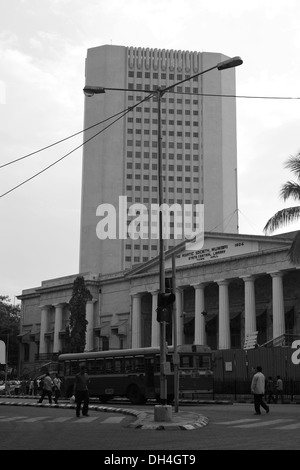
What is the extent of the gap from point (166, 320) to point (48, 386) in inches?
623

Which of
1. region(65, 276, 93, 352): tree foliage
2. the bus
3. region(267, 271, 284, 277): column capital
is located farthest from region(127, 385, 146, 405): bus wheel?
region(65, 276, 93, 352): tree foliage

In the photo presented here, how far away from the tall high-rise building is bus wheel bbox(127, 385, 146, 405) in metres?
87.9

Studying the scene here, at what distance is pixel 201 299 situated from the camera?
63812mm

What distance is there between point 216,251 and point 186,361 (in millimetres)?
28140

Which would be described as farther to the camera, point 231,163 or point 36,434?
point 231,163

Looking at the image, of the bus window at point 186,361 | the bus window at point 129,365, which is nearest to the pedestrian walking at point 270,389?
the bus window at point 186,361

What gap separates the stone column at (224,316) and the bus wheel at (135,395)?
25.1 meters

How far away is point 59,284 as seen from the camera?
3204 inches

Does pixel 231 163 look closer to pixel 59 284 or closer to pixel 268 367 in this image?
pixel 59 284

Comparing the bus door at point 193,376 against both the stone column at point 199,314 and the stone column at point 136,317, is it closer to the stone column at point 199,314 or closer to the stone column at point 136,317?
the stone column at point 199,314

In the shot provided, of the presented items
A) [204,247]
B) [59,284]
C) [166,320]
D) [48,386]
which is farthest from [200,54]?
[166,320]

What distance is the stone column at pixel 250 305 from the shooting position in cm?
5837

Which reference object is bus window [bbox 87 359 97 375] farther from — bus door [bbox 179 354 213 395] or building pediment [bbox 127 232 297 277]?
building pediment [bbox 127 232 297 277]
